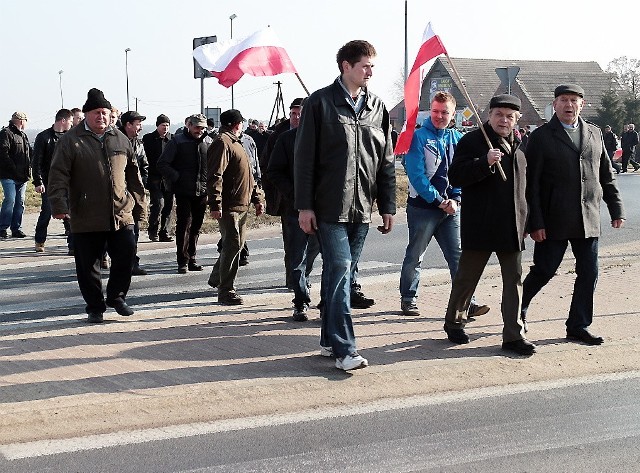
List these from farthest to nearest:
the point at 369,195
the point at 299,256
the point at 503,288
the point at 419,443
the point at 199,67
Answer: the point at 199,67
the point at 299,256
the point at 503,288
the point at 369,195
the point at 419,443

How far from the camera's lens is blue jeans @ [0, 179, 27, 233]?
53.0 feet

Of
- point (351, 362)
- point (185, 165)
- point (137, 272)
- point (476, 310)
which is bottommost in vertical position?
point (137, 272)

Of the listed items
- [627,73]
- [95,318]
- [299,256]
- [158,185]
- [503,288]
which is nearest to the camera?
[503,288]

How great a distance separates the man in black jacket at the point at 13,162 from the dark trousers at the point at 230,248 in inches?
263

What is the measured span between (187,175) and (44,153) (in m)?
2.05

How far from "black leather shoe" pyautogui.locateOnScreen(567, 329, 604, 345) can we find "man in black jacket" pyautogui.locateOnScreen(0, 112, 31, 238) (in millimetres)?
10544

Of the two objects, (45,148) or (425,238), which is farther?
(45,148)

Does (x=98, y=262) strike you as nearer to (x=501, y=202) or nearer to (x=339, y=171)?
(x=339, y=171)

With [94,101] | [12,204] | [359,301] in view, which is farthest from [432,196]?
[12,204]

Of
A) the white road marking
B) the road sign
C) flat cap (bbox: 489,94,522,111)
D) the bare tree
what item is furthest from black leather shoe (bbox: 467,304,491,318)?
the bare tree

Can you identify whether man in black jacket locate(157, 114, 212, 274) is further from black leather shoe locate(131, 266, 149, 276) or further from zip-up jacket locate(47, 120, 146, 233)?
zip-up jacket locate(47, 120, 146, 233)

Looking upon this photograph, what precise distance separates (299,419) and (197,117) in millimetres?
7266

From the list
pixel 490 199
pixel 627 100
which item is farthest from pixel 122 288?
pixel 627 100

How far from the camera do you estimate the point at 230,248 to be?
33.6 ft
